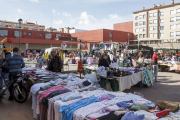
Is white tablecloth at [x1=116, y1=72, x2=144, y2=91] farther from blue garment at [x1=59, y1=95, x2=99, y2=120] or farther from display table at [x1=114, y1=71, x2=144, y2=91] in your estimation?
blue garment at [x1=59, y1=95, x2=99, y2=120]

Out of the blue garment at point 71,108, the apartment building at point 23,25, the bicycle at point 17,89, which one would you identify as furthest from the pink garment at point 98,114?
the apartment building at point 23,25

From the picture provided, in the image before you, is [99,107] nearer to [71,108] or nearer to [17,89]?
[71,108]

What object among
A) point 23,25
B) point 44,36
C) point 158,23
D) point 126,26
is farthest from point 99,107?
point 23,25

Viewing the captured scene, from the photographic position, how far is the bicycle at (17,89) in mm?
4746

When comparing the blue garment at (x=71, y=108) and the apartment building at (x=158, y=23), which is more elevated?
the apartment building at (x=158, y=23)

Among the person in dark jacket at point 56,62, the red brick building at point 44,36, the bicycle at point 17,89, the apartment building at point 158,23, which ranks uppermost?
the apartment building at point 158,23

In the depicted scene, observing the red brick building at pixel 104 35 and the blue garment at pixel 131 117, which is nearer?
the blue garment at pixel 131 117

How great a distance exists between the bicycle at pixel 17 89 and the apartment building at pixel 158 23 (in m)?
41.7

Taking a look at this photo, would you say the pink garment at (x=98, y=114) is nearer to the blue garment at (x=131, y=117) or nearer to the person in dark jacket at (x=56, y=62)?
the blue garment at (x=131, y=117)

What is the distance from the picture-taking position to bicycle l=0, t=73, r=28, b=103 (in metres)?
4.75

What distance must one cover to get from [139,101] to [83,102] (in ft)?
3.41

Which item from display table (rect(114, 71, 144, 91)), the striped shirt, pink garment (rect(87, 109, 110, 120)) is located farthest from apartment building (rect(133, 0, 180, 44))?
pink garment (rect(87, 109, 110, 120))

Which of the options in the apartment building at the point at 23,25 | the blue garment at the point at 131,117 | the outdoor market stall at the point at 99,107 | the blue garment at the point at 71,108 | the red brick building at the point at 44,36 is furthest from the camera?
the apartment building at the point at 23,25

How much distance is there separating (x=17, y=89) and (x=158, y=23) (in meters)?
51.5
